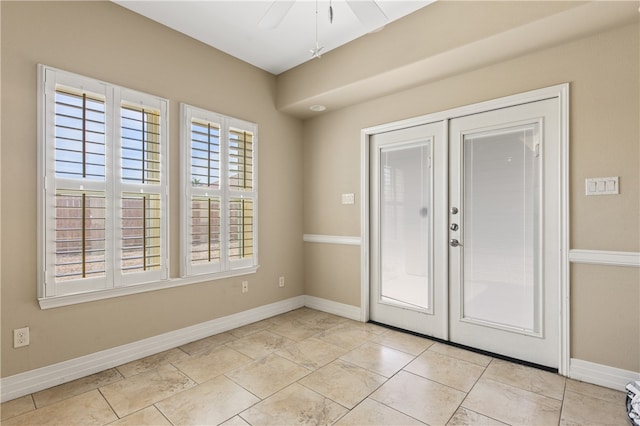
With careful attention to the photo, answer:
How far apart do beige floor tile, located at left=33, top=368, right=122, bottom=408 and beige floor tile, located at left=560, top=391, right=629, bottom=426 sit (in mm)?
2983

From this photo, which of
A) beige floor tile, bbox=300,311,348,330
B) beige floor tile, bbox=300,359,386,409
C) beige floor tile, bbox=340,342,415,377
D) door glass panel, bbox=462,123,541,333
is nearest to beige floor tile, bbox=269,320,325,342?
beige floor tile, bbox=300,311,348,330

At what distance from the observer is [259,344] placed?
116 inches

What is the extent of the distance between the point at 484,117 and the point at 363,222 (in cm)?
154

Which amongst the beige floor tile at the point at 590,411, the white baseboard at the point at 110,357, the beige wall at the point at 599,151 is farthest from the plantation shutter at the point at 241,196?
the beige floor tile at the point at 590,411

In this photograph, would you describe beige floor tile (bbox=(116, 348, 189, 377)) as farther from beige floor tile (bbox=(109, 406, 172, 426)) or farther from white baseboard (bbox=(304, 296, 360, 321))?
white baseboard (bbox=(304, 296, 360, 321))

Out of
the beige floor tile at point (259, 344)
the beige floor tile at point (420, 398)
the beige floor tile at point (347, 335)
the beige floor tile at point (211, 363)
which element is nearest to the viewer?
the beige floor tile at point (420, 398)

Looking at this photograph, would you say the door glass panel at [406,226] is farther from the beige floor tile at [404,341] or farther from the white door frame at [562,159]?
the white door frame at [562,159]

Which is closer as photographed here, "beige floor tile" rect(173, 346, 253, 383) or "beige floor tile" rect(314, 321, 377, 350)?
"beige floor tile" rect(173, 346, 253, 383)

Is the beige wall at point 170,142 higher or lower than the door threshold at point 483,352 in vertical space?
higher

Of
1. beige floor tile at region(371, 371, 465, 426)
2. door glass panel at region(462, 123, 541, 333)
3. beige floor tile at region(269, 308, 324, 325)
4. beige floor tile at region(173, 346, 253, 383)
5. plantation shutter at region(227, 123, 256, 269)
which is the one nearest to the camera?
beige floor tile at region(371, 371, 465, 426)

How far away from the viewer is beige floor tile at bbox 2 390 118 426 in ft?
6.04

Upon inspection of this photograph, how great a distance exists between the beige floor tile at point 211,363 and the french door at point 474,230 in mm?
1565

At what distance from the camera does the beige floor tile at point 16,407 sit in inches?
75.4

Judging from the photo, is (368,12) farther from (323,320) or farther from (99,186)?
(323,320)
